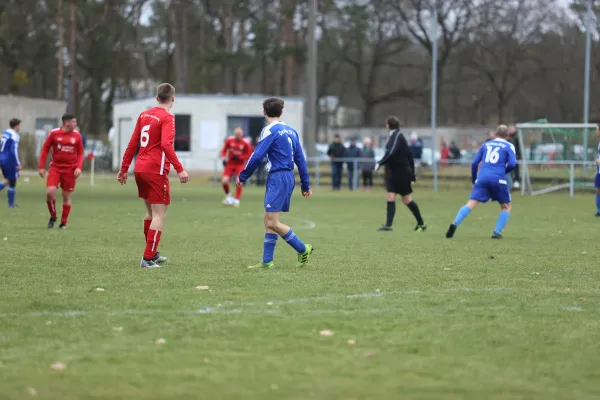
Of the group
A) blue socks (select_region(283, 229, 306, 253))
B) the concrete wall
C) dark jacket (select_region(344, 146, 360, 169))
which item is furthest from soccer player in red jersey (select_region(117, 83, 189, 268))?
the concrete wall

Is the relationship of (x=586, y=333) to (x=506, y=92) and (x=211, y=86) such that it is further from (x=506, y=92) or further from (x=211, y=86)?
(x=506, y=92)

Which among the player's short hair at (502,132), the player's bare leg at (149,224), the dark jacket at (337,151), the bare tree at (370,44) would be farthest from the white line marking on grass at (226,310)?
the bare tree at (370,44)

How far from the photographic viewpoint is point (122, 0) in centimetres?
5928

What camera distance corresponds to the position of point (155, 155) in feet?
33.9

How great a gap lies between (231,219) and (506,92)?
47255 mm

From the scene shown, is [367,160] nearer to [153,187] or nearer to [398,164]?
[398,164]

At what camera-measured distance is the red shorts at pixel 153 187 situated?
10.3 metres

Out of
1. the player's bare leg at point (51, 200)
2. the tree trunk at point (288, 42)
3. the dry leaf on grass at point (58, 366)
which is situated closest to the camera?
the dry leaf on grass at point (58, 366)

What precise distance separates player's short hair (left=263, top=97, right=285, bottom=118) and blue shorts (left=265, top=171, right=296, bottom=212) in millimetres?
589

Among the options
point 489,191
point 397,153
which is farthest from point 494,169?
point 397,153

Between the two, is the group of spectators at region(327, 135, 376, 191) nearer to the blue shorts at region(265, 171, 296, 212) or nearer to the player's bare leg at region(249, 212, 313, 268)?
the player's bare leg at region(249, 212, 313, 268)

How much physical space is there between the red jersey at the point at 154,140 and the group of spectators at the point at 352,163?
24292mm

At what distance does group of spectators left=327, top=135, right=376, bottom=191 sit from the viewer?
114 feet

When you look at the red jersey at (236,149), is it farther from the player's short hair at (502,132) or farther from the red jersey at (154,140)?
the red jersey at (154,140)
